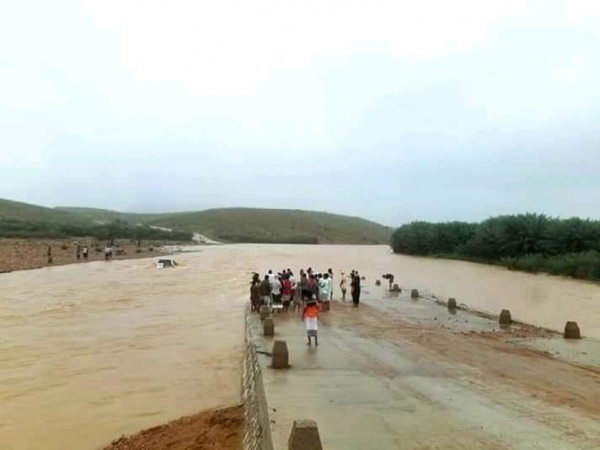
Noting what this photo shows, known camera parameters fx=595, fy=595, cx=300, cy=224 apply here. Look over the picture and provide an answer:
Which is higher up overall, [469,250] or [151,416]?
[469,250]

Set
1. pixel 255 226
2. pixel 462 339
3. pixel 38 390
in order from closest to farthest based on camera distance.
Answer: pixel 38 390
pixel 462 339
pixel 255 226

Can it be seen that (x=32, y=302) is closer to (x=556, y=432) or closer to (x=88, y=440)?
(x=88, y=440)

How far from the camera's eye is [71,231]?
3428 inches

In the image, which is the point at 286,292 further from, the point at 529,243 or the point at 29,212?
the point at 29,212

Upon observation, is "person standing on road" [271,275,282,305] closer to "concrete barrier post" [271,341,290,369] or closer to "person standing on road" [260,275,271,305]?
"person standing on road" [260,275,271,305]

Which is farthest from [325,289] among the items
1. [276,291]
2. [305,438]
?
[305,438]

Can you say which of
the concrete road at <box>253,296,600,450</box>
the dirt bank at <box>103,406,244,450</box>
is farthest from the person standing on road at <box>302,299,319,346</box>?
the dirt bank at <box>103,406,244,450</box>

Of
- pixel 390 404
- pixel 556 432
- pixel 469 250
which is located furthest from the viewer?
pixel 469 250

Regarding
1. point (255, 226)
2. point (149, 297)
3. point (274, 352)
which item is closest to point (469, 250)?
point (149, 297)

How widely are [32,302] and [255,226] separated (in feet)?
407

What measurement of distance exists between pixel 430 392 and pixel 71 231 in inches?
3340

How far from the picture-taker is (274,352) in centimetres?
1155

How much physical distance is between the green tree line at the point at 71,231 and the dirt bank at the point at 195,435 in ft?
217

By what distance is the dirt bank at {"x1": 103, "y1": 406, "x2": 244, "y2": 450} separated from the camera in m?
8.87
